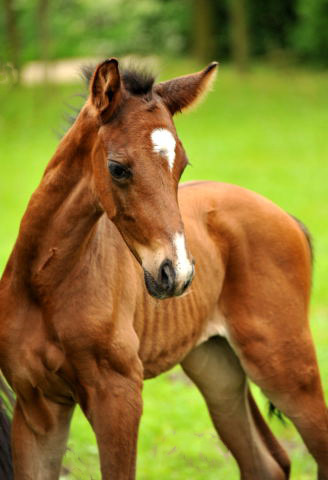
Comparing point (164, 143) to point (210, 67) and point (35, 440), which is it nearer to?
point (210, 67)

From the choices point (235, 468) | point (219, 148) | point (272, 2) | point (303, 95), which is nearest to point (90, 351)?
point (235, 468)

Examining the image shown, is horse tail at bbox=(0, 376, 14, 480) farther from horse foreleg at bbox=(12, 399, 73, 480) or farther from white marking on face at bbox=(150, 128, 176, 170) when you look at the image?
white marking on face at bbox=(150, 128, 176, 170)

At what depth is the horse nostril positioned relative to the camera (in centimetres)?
325

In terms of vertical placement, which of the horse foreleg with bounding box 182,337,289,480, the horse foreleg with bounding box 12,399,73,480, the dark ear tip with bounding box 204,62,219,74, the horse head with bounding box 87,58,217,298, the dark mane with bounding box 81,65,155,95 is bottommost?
the horse foreleg with bounding box 182,337,289,480

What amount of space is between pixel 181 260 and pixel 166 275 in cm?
7

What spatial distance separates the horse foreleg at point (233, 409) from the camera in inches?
186

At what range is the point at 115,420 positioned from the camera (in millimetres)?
3676

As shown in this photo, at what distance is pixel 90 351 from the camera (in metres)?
3.66

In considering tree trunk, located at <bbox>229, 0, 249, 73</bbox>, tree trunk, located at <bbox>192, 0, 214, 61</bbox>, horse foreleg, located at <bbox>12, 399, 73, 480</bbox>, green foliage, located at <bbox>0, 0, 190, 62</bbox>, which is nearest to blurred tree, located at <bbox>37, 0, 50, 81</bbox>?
tree trunk, located at <bbox>229, 0, 249, 73</bbox>

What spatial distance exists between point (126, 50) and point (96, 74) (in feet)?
80.3

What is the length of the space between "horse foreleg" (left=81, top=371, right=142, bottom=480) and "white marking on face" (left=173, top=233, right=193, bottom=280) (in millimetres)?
656

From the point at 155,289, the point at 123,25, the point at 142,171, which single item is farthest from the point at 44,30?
the point at 155,289

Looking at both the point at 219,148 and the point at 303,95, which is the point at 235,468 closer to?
the point at 219,148

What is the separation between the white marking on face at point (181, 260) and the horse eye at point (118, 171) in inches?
11.1
